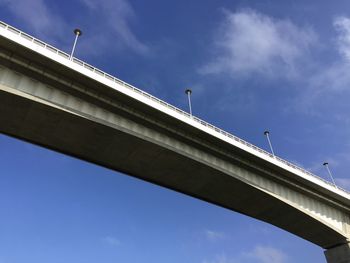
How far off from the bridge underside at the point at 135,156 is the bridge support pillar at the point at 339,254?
1293mm

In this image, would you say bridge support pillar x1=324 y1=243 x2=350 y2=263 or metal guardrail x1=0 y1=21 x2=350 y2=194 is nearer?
metal guardrail x1=0 y1=21 x2=350 y2=194

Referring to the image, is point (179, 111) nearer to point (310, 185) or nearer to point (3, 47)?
point (3, 47)

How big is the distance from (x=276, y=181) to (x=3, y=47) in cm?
2454

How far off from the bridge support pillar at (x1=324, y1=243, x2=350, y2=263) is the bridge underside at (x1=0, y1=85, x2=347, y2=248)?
1.29 meters

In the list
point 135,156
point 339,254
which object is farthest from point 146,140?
point 339,254

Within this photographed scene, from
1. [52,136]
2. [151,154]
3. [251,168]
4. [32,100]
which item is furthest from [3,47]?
[251,168]

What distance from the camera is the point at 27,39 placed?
19.7 m

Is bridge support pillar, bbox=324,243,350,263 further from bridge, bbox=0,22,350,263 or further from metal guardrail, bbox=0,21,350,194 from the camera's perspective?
metal guardrail, bbox=0,21,350,194

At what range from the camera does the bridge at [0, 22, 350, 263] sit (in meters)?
20.3

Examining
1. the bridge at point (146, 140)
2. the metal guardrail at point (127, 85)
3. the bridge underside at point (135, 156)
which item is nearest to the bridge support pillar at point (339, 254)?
the bridge at point (146, 140)

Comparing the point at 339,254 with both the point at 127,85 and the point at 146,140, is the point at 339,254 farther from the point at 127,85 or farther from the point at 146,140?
the point at 127,85

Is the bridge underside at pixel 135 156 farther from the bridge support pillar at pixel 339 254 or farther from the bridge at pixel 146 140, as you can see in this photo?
the bridge support pillar at pixel 339 254

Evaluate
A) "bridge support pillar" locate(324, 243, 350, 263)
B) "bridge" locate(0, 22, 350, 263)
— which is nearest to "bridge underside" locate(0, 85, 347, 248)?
"bridge" locate(0, 22, 350, 263)

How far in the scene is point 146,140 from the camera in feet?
79.1
